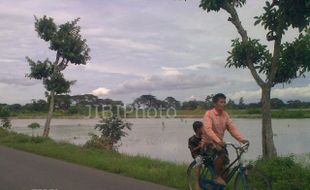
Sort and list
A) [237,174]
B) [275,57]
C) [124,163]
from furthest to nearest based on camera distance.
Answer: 1. [124,163]
2. [275,57]
3. [237,174]

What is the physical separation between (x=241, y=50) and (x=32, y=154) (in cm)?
943

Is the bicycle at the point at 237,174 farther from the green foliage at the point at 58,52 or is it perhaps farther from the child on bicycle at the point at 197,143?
the green foliage at the point at 58,52

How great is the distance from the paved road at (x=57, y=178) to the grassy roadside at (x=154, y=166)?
0.39 metres

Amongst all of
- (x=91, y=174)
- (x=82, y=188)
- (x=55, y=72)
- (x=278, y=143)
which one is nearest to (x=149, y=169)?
(x=91, y=174)

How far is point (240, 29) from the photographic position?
11.8 m

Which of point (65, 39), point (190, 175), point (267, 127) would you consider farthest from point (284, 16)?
point (65, 39)

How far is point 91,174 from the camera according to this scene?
12102 millimetres

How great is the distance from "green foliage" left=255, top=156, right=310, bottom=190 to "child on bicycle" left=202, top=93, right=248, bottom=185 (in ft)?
5.57

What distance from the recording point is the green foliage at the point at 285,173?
364 inches

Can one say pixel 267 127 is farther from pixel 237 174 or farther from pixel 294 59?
pixel 237 174

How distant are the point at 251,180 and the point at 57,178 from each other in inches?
210

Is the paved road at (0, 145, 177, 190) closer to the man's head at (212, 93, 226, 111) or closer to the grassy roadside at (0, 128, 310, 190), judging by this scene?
the grassy roadside at (0, 128, 310, 190)

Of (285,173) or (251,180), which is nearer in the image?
(251,180)

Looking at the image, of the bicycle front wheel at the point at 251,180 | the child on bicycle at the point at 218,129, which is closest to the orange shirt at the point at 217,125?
the child on bicycle at the point at 218,129
